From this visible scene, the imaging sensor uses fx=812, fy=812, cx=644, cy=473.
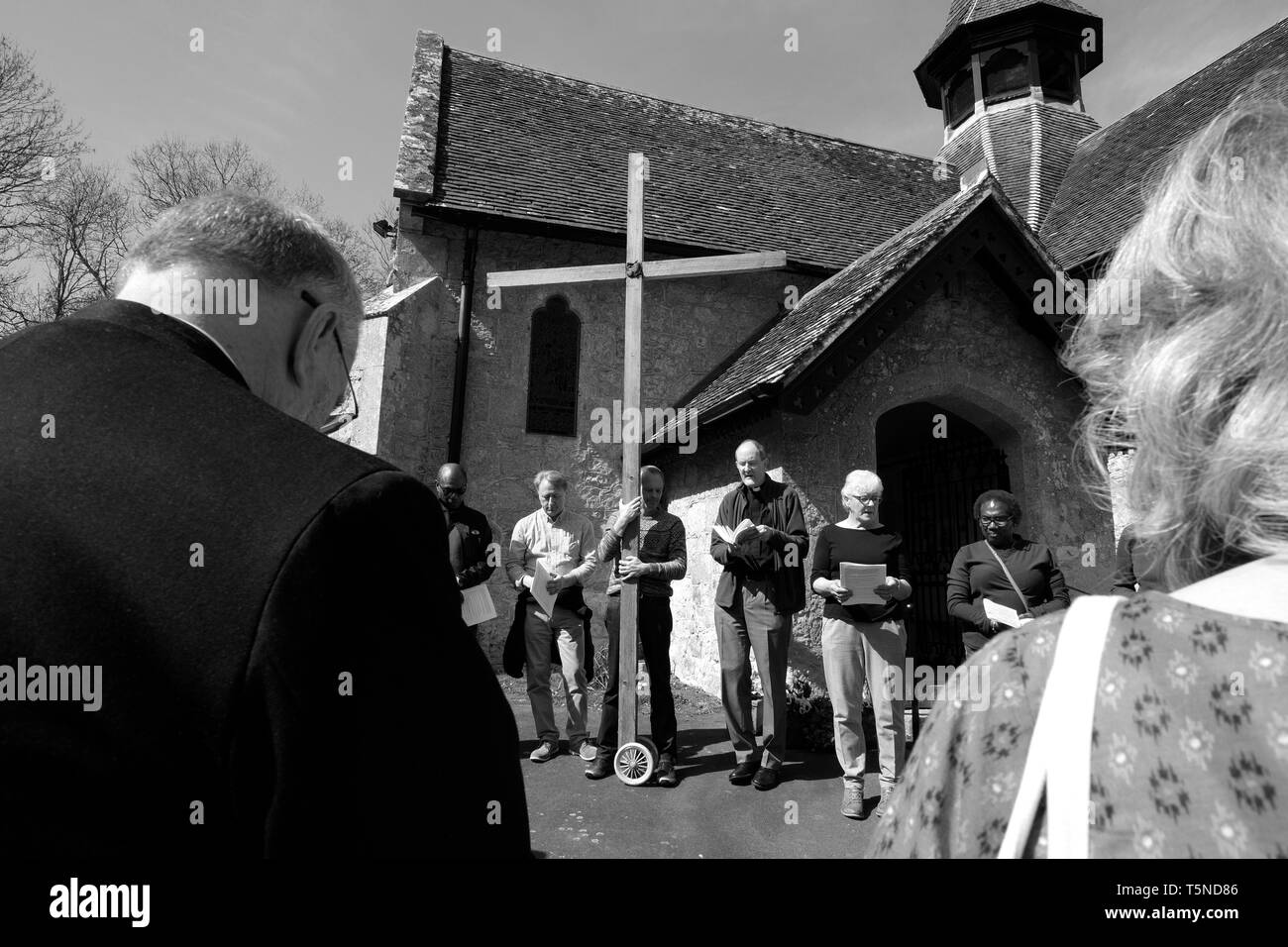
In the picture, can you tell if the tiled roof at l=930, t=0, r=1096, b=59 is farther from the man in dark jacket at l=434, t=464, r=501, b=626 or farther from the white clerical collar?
the white clerical collar

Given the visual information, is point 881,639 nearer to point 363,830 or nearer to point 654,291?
point 363,830

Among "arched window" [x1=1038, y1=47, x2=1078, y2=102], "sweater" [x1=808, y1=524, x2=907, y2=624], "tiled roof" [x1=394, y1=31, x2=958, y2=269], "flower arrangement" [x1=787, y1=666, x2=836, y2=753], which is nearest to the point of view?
"sweater" [x1=808, y1=524, x2=907, y2=624]

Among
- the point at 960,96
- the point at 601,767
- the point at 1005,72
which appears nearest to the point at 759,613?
the point at 601,767

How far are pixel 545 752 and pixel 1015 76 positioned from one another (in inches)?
853

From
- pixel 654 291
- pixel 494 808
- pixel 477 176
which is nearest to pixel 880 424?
pixel 654 291

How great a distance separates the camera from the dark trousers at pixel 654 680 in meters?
5.88

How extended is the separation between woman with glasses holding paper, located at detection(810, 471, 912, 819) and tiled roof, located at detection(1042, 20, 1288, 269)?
935 centimetres

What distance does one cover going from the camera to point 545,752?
6168mm

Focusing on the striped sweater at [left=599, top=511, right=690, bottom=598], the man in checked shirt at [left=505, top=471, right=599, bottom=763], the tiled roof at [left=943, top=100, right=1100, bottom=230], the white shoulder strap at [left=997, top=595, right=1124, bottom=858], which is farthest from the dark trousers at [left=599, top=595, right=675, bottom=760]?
the tiled roof at [left=943, top=100, right=1100, bottom=230]

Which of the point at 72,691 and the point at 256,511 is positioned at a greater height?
the point at 256,511

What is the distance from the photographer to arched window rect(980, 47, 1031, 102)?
20.6 meters
